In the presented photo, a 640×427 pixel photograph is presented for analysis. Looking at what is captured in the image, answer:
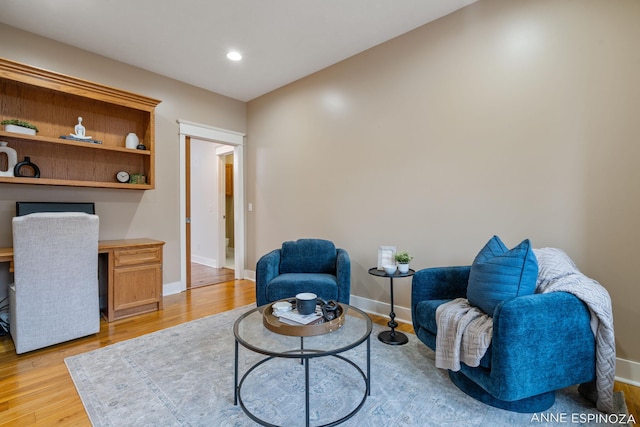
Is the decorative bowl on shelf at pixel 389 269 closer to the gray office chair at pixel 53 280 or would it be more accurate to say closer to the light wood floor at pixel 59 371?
the light wood floor at pixel 59 371

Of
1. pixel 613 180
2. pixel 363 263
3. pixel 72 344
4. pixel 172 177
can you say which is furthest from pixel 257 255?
pixel 613 180

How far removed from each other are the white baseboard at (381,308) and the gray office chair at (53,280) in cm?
248

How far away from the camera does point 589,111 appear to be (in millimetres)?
2061

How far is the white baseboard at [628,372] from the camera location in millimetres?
1943

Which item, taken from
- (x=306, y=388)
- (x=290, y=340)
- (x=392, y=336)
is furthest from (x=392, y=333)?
(x=306, y=388)

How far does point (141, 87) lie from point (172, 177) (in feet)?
3.61

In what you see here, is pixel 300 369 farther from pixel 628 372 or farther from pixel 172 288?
pixel 172 288

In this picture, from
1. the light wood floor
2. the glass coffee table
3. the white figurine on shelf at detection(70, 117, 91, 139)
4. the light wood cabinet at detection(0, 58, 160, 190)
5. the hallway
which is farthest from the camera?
the hallway

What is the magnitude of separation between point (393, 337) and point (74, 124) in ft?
12.5

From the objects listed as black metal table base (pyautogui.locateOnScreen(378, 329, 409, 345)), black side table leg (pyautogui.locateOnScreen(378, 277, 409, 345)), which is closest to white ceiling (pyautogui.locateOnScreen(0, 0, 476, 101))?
black side table leg (pyautogui.locateOnScreen(378, 277, 409, 345))

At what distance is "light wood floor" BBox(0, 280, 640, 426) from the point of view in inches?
66.0

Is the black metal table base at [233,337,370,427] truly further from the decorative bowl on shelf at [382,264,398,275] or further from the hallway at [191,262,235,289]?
the hallway at [191,262,235,289]

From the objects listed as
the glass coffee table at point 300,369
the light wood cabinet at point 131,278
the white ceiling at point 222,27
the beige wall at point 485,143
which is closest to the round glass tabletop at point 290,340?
the glass coffee table at point 300,369

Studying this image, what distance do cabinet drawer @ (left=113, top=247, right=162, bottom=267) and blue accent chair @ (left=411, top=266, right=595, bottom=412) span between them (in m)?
3.04
